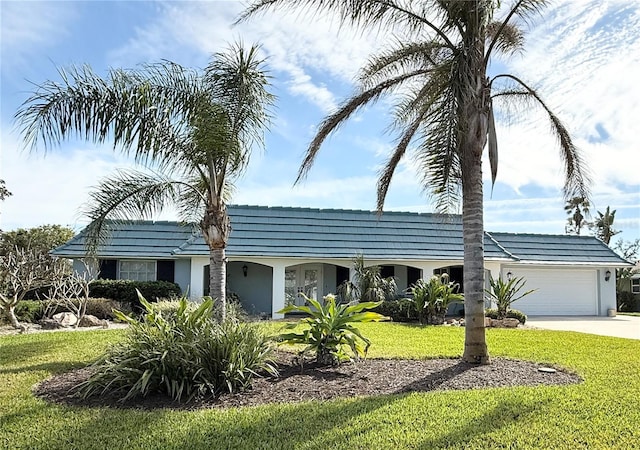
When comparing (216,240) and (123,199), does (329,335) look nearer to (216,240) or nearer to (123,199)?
(216,240)

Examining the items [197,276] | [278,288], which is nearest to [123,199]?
[197,276]

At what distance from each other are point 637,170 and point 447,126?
1266cm

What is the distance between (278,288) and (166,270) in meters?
4.72

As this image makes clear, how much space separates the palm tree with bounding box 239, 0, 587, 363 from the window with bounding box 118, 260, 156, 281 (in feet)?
43.7

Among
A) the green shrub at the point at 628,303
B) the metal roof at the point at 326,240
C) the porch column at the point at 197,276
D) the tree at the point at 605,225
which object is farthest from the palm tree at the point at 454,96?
the tree at the point at 605,225

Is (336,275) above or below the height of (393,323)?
above

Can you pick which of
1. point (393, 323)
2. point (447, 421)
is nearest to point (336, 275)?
point (393, 323)

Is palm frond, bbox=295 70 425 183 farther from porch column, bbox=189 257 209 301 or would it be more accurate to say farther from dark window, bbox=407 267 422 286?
dark window, bbox=407 267 422 286

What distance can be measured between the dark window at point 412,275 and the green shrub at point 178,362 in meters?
16.7

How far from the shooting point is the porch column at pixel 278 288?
20266 millimetres

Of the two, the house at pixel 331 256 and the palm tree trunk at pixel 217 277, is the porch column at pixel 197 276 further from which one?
the palm tree trunk at pixel 217 277

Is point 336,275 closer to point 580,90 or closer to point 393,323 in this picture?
point 393,323

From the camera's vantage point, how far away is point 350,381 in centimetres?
779

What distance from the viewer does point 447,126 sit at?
8.05m
